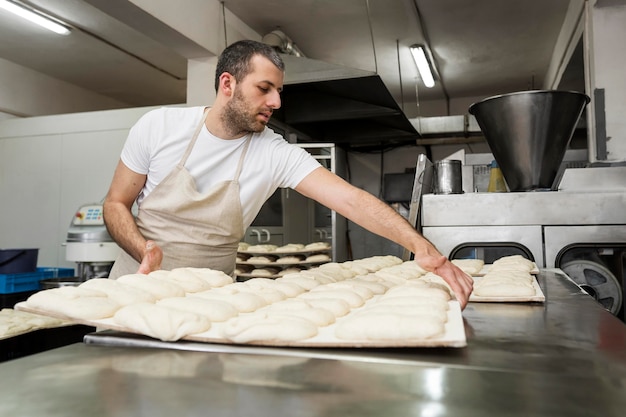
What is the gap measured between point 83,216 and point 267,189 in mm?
2898

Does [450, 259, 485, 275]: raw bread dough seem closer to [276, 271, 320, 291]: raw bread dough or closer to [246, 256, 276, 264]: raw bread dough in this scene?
[276, 271, 320, 291]: raw bread dough

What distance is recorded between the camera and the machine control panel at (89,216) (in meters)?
4.06

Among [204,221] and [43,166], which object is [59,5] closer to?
[43,166]

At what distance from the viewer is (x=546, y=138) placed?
215 cm

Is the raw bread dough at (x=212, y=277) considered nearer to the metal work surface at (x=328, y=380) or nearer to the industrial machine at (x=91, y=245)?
the metal work surface at (x=328, y=380)

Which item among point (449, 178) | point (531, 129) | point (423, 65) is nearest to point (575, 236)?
point (531, 129)

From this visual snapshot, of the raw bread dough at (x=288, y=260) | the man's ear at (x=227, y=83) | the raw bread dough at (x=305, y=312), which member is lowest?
the raw bread dough at (x=288, y=260)

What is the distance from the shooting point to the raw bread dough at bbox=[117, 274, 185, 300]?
3.49 feet

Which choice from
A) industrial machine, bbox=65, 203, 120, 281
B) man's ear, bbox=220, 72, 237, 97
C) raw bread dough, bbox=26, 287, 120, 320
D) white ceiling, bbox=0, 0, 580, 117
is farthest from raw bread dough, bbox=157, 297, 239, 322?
industrial machine, bbox=65, 203, 120, 281

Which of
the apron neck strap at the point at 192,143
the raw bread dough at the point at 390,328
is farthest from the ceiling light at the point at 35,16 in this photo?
the raw bread dough at the point at 390,328

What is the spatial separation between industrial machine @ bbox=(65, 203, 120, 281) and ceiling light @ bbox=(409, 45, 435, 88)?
362 cm

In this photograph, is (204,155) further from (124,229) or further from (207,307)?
(207,307)

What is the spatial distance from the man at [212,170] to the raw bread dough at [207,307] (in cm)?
78

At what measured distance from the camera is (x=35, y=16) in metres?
4.33
